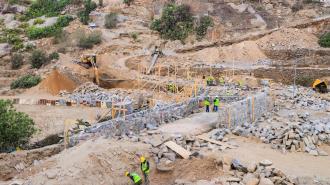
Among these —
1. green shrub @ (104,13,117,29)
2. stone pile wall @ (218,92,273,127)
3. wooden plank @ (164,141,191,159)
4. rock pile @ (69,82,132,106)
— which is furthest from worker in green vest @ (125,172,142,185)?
green shrub @ (104,13,117,29)

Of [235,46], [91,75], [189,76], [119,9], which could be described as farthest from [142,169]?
[119,9]

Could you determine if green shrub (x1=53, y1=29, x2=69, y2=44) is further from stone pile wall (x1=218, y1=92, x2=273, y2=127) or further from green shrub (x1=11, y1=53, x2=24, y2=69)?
stone pile wall (x1=218, y1=92, x2=273, y2=127)

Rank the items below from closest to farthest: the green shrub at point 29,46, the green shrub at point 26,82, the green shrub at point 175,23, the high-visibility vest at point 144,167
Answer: the high-visibility vest at point 144,167
the green shrub at point 26,82
the green shrub at point 175,23
the green shrub at point 29,46

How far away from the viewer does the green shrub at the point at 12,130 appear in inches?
578

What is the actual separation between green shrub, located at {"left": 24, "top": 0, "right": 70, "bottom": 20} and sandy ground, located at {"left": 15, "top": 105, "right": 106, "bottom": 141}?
23157 millimetres

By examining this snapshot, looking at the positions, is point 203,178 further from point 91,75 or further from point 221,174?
point 91,75

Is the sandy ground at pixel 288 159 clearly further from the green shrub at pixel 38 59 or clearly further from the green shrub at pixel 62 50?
the green shrub at pixel 62 50

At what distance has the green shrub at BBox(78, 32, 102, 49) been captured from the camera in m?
35.7

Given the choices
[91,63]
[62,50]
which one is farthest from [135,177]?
[62,50]

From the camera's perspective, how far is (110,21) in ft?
130

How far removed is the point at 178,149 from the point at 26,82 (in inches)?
703

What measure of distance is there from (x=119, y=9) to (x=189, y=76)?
1702cm

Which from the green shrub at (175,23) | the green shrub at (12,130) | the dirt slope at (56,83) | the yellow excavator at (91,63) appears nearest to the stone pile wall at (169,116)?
the green shrub at (12,130)

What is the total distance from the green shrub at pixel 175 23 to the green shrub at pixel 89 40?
15.9 ft
